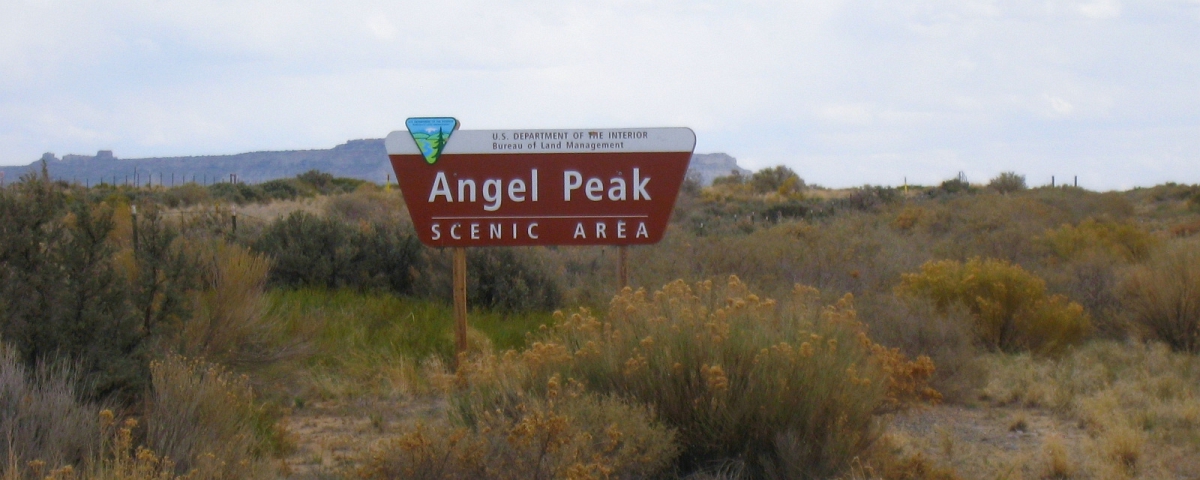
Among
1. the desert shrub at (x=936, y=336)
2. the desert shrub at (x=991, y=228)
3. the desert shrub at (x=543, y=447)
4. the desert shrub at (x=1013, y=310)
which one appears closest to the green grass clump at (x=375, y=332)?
the desert shrub at (x=936, y=336)

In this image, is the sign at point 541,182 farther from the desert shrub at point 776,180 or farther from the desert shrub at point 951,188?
the desert shrub at point 776,180

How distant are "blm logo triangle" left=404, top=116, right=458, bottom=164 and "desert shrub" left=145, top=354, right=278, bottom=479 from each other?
10.5ft

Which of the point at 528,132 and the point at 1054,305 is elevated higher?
the point at 528,132

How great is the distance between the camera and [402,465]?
4.71 meters

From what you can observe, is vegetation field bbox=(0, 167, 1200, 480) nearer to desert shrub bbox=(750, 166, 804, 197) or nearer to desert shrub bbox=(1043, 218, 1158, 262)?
desert shrub bbox=(1043, 218, 1158, 262)

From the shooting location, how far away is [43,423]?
463 centimetres

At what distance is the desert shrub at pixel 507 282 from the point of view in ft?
39.0

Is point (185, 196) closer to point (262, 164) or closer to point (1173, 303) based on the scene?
point (1173, 303)

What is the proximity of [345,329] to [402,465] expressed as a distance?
5.71m

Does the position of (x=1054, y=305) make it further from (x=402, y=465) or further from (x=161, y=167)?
(x=161, y=167)

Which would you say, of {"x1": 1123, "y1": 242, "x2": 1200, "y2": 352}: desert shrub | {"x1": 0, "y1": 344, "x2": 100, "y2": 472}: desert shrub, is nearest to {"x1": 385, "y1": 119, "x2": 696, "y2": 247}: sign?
{"x1": 0, "y1": 344, "x2": 100, "y2": 472}: desert shrub

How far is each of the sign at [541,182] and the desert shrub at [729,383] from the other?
9.44 ft

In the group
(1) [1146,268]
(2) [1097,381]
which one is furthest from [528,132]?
(1) [1146,268]

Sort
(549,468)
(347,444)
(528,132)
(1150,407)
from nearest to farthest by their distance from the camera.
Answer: (549,468) < (347,444) < (1150,407) < (528,132)
